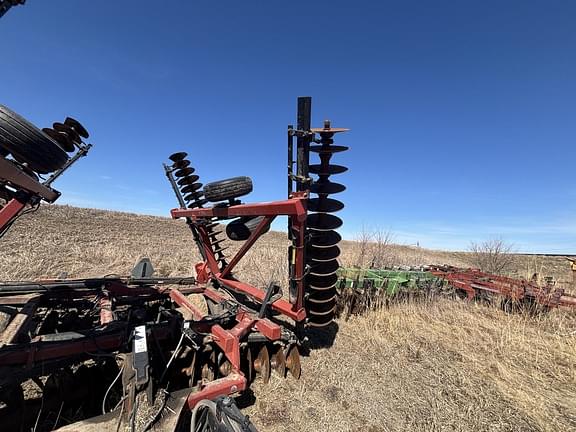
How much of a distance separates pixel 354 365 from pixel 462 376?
129cm

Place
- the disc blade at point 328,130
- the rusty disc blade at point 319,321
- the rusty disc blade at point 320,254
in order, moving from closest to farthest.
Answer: the disc blade at point 328,130 < the rusty disc blade at point 320,254 < the rusty disc blade at point 319,321

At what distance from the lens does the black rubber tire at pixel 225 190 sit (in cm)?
436

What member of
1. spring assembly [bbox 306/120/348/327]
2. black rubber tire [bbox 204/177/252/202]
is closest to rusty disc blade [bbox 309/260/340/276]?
spring assembly [bbox 306/120/348/327]

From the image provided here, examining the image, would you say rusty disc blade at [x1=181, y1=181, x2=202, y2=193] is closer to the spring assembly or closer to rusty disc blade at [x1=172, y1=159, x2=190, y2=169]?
rusty disc blade at [x1=172, y1=159, x2=190, y2=169]

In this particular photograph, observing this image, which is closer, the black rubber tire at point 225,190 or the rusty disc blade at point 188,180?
the black rubber tire at point 225,190

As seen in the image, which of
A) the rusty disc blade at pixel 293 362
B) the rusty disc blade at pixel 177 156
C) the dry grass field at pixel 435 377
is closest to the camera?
the dry grass field at pixel 435 377

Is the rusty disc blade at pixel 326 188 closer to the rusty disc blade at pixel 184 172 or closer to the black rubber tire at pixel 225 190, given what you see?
the black rubber tire at pixel 225 190

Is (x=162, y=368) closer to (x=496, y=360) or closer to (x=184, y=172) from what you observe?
(x=184, y=172)

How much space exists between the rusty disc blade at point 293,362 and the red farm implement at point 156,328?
0.04 feet

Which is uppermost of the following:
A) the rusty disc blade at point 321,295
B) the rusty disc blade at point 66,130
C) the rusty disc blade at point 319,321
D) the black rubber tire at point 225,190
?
the rusty disc blade at point 66,130

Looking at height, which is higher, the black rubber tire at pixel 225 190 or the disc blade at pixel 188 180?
the disc blade at pixel 188 180

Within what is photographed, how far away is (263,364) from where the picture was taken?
11.7 ft

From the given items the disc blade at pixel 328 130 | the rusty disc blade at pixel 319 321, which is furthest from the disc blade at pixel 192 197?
the rusty disc blade at pixel 319 321

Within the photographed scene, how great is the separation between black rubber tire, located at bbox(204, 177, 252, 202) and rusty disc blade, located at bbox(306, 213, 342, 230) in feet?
3.65
